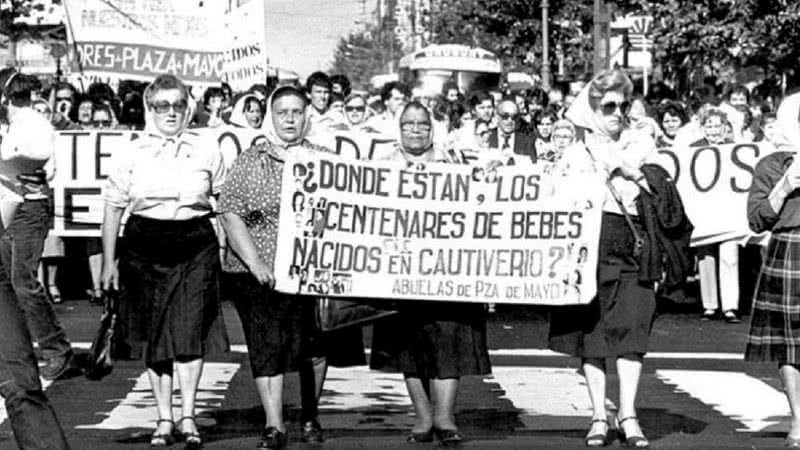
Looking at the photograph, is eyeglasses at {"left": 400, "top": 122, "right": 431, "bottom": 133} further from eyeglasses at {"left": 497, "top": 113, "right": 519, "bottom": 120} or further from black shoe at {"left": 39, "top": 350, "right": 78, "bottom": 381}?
eyeglasses at {"left": 497, "top": 113, "right": 519, "bottom": 120}

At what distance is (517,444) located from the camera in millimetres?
10438

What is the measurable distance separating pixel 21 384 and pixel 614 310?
141 inches

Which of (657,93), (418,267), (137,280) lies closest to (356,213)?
(418,267)

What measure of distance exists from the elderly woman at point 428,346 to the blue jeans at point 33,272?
329 cm

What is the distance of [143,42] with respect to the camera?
2202 cm

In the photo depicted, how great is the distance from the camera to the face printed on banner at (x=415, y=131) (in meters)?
10.6

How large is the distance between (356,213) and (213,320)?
0.92m

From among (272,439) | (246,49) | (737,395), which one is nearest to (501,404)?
(737,395)

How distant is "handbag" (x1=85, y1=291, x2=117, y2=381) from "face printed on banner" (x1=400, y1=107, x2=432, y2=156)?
169 centimetres

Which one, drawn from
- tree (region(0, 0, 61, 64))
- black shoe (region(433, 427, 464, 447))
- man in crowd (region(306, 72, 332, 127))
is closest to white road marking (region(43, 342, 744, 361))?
man in crowd (region(306, 72, 332, 127))

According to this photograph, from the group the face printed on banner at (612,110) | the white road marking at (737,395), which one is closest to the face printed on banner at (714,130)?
the white road marking at (737,395)

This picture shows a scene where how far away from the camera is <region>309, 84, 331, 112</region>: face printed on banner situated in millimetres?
15750

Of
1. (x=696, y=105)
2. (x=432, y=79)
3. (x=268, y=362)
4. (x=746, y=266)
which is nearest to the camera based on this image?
(x=268, y=362)

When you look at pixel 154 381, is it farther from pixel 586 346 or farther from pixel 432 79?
pixel 432 79
